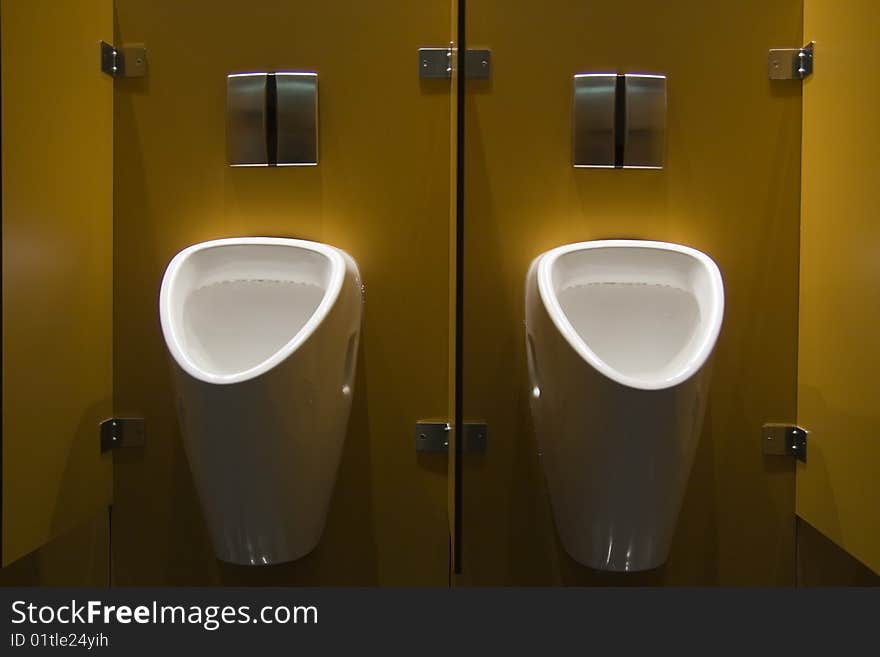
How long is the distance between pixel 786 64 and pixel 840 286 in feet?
1.75

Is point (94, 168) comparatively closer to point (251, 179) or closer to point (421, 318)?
point (251, 179)

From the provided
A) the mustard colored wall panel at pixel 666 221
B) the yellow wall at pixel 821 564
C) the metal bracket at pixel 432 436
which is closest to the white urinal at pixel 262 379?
the metal bracket at pixel 432 436

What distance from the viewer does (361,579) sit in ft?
5.74

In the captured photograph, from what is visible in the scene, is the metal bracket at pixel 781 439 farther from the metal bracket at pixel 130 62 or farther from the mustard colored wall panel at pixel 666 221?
the metal bracket at pixel 130 62

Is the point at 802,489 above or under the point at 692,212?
under

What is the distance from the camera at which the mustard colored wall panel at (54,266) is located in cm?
140

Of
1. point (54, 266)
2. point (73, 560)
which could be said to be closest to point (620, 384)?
point (54, 266)

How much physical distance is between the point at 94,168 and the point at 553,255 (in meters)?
1.07

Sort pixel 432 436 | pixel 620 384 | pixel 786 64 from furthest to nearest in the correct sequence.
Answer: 1. pixel 432 436
2. pixel 786 64
3. pixel 620 384

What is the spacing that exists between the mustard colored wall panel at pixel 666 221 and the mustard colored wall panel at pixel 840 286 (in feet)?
0.15

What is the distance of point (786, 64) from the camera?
5.40ft

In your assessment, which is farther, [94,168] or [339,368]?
[94,168]

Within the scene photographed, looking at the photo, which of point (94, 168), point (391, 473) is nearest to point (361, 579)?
point (391, 473)

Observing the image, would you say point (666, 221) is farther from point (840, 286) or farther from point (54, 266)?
point (54, 266)
